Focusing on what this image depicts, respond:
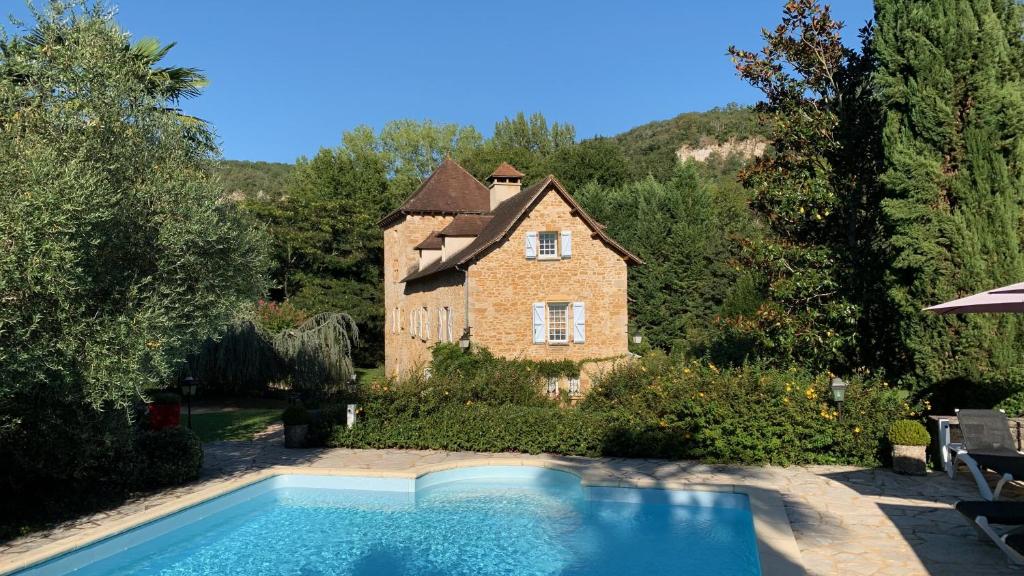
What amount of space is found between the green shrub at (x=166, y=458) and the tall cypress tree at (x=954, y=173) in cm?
1271

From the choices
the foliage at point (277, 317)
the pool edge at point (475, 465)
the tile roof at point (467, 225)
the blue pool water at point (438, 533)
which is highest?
the tile roof at point (467, 225)

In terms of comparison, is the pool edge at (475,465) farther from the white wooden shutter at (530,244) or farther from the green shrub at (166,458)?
the white wooden shutter at (530,244)

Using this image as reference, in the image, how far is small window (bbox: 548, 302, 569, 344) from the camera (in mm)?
23766

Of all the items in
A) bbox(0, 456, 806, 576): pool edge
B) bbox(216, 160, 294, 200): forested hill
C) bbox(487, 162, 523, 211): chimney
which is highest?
bbox(216, 160, 294, 200): forested hill

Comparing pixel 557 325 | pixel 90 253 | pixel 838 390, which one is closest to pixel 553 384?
pixel 557 325

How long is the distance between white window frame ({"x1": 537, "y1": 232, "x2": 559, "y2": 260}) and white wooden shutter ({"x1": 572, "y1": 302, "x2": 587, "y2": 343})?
1.87 m

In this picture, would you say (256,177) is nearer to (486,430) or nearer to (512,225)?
(512,225)

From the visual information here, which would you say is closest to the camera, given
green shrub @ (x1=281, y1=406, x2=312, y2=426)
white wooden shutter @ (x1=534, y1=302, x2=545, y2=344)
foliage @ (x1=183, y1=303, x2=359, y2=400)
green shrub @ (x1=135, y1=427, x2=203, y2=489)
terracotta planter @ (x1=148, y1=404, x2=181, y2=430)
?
green shrub @ (x1=135, y1=427, x2=203, y2=489)

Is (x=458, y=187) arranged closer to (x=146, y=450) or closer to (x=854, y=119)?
(x=854, y=119)

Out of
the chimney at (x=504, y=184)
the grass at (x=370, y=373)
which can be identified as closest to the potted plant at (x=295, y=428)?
the chimney at (x=504, y=184)

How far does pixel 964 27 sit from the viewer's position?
11828mm

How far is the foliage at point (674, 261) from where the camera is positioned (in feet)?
130

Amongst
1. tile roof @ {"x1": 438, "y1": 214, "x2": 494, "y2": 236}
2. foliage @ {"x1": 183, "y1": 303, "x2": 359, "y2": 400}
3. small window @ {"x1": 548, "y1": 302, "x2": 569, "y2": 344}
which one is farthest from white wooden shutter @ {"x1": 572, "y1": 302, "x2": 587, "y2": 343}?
foliage @ {"x1": 183, "y1": 303, "x2": 359, "y2": 400}

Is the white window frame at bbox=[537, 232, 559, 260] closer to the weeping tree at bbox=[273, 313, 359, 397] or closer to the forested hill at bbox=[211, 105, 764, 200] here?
the weeping tree at bbox=[273, 313, 359, 397]
